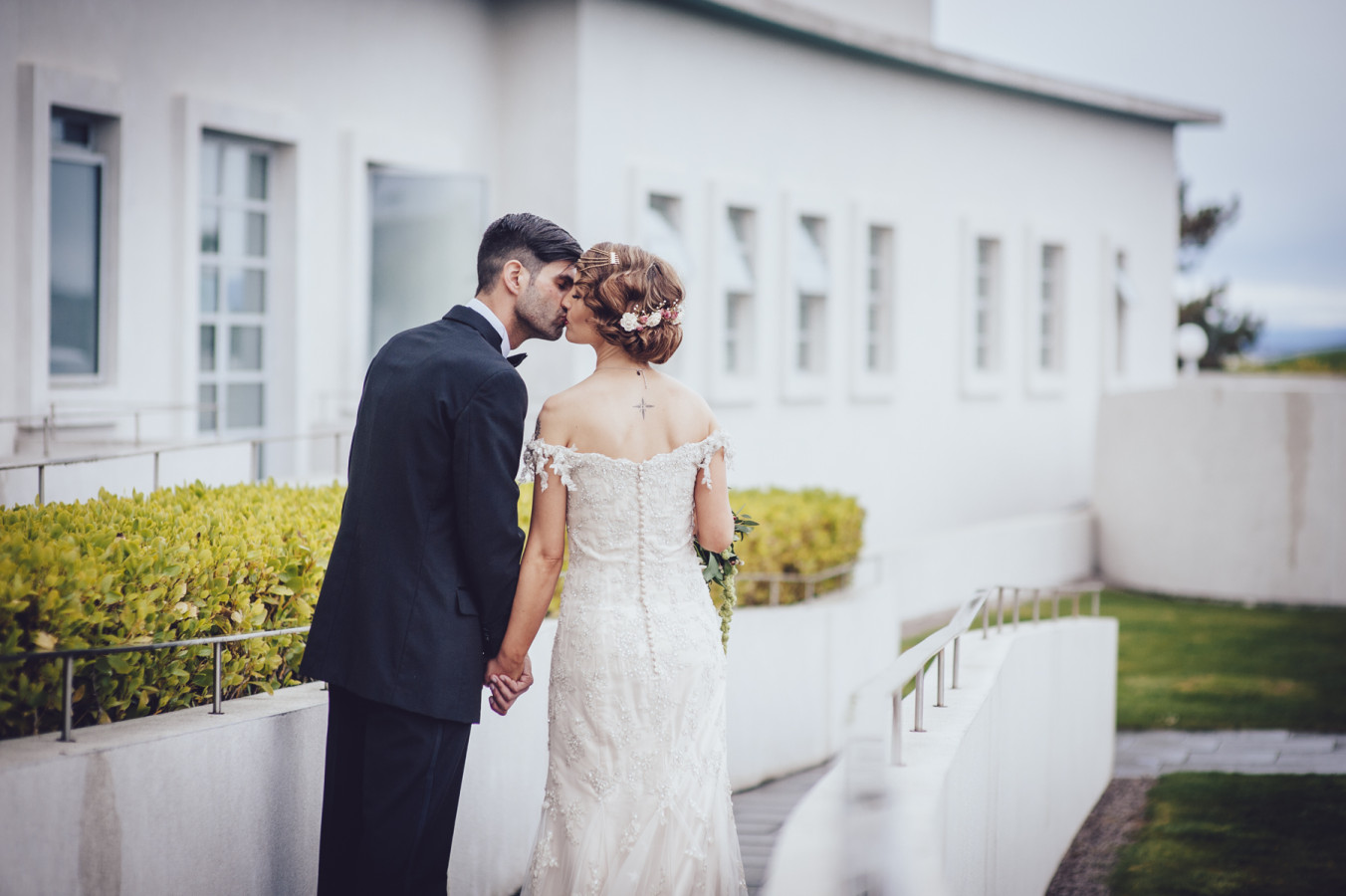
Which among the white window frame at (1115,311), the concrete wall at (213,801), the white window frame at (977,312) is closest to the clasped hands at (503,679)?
the concrete wall at (213,801)

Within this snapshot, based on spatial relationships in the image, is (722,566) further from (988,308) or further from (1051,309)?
(1051,309)

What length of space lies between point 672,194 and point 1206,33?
36102mm

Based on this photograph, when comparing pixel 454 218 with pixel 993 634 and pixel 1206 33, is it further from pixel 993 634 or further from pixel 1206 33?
pixel 1206 33

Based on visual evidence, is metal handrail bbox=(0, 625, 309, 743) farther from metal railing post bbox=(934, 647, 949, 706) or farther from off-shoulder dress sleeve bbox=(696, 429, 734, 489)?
metal railing post bbox=(934, 647, 949, 706)

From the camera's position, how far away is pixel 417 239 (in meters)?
11.7

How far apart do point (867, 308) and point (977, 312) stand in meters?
2.60

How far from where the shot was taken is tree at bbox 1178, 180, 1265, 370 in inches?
2012

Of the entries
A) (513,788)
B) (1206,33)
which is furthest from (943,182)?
(1206,33)

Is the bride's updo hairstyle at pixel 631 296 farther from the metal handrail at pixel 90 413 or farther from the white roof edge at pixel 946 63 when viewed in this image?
the white roof edge at pixel 946 63

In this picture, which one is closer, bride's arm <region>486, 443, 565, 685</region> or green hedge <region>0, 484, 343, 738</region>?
green hedge <region>0, 484, 343, 738</region>

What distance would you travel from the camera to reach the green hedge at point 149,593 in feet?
12.4

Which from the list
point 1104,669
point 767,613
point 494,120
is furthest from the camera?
point 494,120

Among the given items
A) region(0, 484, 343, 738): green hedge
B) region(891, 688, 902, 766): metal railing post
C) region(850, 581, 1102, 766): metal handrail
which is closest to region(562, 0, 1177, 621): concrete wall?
region(0, 484, 343, 738): green hedge

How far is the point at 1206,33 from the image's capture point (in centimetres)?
4319
